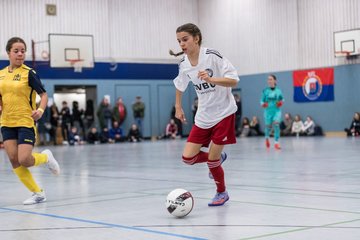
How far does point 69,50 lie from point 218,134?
2303 cm

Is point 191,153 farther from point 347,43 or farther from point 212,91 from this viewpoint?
point 347,43

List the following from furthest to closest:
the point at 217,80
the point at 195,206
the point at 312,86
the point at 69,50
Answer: the point at 312,86
the point at 69,50
the point at 195,206
the point at 217,80

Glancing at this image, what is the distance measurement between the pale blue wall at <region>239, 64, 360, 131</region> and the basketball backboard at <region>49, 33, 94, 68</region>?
9367 mm

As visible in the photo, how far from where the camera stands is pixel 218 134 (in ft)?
22.5

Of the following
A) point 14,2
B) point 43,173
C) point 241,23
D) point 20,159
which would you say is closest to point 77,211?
point 20,159

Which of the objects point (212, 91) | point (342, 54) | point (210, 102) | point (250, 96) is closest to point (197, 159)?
point (210, 102)

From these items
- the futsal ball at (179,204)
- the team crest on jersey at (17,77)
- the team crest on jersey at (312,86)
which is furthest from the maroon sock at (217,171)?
the team crest on jersey at (312,86)

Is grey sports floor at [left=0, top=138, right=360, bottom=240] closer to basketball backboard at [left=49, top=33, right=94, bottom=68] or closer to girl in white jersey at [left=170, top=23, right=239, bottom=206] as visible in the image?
girl in white jersey at [left=170, top=23, right=239, bottom=206]

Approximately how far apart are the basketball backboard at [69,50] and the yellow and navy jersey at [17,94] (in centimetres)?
2149

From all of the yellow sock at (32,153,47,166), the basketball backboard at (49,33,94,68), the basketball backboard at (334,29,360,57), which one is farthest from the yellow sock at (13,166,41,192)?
the basketball backboard at (334,29,360,57)

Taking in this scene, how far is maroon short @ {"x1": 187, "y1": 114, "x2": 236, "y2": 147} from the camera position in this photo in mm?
6871

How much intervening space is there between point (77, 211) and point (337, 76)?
2418 cm

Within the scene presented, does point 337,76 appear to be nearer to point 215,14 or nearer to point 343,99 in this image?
point 343,99

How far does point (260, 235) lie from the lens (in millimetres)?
5086
